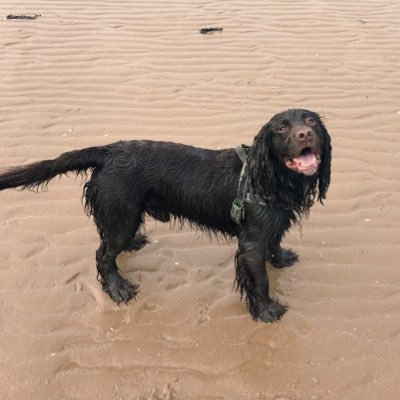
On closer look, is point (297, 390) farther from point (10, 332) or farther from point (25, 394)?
point (10, 332)

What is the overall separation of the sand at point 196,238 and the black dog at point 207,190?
1.01 feet

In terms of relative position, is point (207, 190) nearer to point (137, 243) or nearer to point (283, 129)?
point (283, 129)

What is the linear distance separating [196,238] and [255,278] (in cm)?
88

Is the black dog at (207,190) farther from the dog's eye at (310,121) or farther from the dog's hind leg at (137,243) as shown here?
the dog's hind leg at (137,243)

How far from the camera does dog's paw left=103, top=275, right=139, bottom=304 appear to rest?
128 inches

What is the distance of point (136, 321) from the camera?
315cm

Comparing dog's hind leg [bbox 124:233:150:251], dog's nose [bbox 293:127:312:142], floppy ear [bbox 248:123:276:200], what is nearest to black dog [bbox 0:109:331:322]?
floppy ear [bbox 248:123:276:200]

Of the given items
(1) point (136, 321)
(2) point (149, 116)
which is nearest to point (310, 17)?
(2) point (149, 116)

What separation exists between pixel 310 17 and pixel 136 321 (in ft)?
19.5

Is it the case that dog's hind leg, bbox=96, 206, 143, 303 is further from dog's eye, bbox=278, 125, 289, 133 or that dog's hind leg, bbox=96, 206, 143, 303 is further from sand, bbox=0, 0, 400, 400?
dog's eye, bbox=278, 125, 289, 133

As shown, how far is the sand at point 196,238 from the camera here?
279 cm

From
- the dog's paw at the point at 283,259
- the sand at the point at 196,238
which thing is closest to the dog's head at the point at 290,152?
the dog's paw at the point at 283,259

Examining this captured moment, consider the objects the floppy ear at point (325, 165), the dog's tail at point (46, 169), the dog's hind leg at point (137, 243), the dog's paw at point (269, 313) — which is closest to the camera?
the floppy ear at point (325, 165)

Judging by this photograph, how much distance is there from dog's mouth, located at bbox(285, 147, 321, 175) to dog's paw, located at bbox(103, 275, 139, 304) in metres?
1.43
